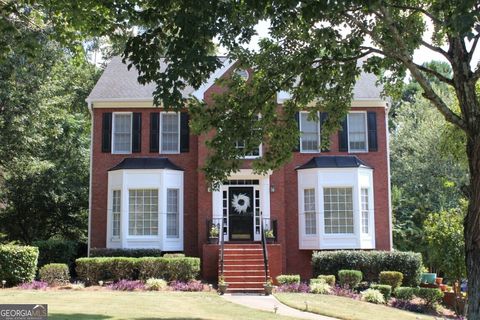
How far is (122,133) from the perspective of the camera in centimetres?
2408

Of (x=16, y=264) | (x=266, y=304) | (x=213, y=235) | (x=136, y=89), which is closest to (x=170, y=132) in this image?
(x=136, y=89)

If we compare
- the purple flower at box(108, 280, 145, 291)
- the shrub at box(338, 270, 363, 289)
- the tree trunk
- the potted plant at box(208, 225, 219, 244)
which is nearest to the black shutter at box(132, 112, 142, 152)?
the potted plant at box(208, 225, 219, 244)

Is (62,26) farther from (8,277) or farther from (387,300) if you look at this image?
(387,300)

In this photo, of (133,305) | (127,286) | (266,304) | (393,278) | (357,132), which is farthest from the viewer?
(357,132)

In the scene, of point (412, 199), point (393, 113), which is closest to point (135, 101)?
point (412, 199)

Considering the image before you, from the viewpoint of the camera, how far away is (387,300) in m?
18.5

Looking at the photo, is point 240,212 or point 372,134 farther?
point 372,134

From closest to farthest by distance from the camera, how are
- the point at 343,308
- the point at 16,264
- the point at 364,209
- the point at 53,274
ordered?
the point at 343,308, the point at 16,264, the point at 53,274, the point at 364,209

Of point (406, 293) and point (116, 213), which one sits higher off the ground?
point (116, 213)

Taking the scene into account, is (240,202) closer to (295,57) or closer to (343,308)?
(343,308)

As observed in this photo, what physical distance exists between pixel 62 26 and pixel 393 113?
4084 cm

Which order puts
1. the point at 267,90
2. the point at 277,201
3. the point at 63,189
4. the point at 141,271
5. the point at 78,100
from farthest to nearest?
the point at 78,100
the point at 63,189
the point at 277,201
the point at 141,271
the point at 267,90

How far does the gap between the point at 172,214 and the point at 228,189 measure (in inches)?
100

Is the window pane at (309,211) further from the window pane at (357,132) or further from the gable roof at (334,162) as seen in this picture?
the window pane at (357,132)
